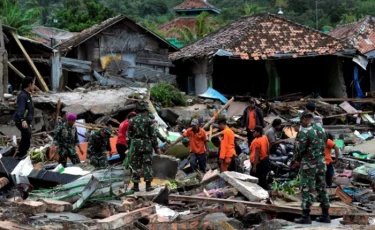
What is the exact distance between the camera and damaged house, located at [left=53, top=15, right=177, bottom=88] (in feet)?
88.6

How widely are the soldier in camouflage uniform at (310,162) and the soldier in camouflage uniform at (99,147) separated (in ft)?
16.1

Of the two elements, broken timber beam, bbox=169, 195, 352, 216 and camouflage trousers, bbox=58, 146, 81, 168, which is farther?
camouflage trousers, bbox=58, 146, 81, 168

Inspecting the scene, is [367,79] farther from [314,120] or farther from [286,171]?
[314,120]

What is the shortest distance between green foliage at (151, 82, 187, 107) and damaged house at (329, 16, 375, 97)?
8.34 meters

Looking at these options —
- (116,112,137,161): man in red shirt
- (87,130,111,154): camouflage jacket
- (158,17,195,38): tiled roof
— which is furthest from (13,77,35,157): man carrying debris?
(158,17,195,38): tiled roof

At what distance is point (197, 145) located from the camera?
41.8 ft

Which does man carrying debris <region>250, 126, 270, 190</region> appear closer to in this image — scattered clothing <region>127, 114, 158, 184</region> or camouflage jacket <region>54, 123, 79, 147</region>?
scattered clothing <region>127, 114, 158, 184</region>

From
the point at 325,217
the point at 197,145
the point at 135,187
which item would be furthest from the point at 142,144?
the point at 325,217

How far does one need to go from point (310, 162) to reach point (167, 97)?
1225 cm

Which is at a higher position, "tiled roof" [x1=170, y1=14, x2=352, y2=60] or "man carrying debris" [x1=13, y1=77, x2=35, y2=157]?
"tiled roof" [x1=170, y1=14, x2=352, y2=60]

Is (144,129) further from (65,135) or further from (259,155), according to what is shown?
(65,135)

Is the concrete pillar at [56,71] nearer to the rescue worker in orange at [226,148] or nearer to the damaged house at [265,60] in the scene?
the damaged house at [265,60]

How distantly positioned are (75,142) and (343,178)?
17.7 ft

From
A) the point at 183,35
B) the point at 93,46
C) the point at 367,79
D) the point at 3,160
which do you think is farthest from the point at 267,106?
the point at 183,35
